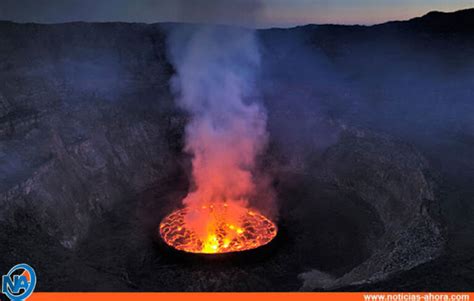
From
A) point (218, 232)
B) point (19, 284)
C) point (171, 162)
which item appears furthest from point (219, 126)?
point (19, 284)

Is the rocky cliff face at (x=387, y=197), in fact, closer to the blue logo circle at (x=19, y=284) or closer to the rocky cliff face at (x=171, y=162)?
the rocky cliff face at (x=171, y=162)

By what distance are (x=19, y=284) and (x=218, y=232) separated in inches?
560

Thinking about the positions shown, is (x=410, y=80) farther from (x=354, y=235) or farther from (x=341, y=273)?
(x=341, y=273)

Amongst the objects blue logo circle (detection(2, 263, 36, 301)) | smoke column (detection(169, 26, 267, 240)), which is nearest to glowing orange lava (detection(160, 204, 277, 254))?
smoke column (detection(169, 26, 267, 240))

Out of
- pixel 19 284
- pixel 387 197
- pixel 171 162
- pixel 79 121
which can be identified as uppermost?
pixel 79 121

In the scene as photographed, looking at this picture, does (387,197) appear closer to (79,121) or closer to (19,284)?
(19,284)

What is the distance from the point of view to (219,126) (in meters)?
46.5

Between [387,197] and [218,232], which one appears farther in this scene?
[387,197]

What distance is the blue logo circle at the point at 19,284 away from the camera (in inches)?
671

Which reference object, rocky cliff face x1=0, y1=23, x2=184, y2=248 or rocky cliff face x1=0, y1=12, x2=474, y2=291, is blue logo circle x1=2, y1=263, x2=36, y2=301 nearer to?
rocky cliff face x1=0, y1=12, x2=474, y2=291

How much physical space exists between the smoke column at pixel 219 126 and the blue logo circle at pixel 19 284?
489 inches

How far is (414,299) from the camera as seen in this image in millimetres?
17391

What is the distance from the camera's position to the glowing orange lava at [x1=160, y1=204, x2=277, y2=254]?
27.6 m

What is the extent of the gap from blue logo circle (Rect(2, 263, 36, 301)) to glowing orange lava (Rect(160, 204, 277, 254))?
401 inches
